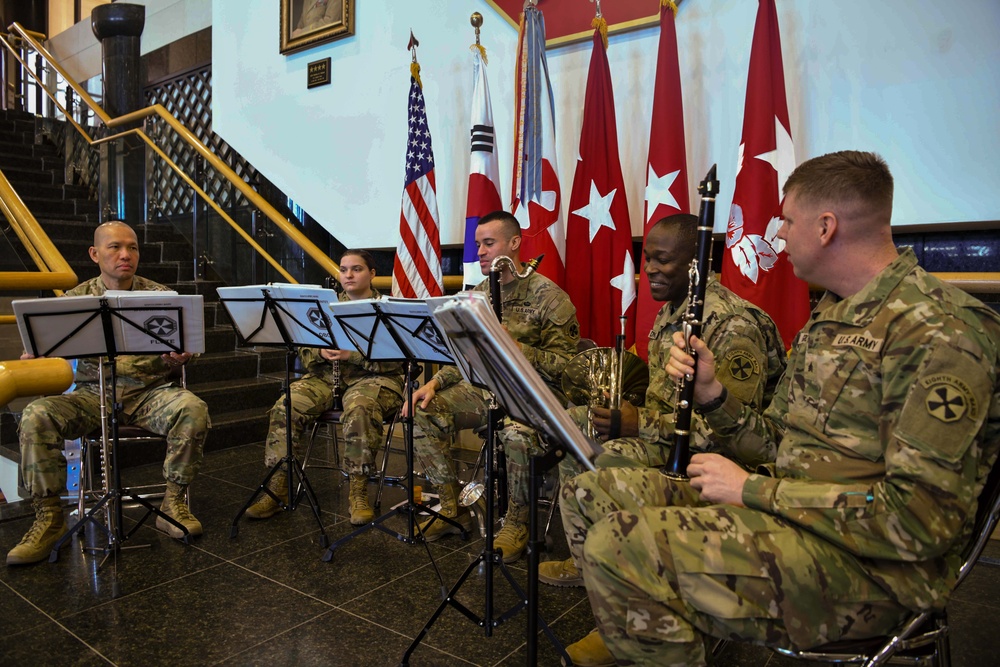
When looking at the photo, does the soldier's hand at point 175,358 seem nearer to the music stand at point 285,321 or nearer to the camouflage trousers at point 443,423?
the music stand at point 285,321

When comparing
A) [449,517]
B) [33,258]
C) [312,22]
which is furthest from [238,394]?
[312,22]

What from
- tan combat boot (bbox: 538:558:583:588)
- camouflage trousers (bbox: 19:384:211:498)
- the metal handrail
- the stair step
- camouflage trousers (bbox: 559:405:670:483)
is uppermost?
the metal handrail

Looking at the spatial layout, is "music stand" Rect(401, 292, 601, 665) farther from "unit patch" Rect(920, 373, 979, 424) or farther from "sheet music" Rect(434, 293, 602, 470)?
"unit patch" Rect(920, 373, 979, 424)

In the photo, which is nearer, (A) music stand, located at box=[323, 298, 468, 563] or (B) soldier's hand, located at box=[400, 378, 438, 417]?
(A) music stand, located at box=[323, 298, 468, 563]

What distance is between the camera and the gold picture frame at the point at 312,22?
586 cm

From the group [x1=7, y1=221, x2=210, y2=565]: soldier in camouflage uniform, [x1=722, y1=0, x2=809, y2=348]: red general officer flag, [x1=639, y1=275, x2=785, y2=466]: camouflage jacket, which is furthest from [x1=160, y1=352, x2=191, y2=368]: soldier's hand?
[x1=722, y1=0, x2=809, y2=348]: red general officer flag

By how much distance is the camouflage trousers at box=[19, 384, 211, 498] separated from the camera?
3154mm

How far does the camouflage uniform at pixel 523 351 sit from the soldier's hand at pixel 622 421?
2.59ft

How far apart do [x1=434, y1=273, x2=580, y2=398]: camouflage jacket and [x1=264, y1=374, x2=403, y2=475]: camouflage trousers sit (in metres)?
0.38

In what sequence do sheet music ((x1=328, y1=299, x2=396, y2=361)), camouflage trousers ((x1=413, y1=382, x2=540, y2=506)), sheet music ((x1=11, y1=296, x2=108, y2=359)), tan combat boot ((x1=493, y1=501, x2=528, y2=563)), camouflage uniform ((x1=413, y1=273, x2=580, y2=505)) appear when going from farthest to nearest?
camouflage trousers ((x1=413, y1=382, x2=540, y2=506))
camouflage uniform ((x1=413, y1=273, x2=580, y2=505))
tan combat boot ((x1=493, y1=501, x2=528, y2=563))
sheet music ((x1=328, y1=299, x2=396, y2=361))
sheet music ((x1=11, y1=296, x2=108, y2=359))

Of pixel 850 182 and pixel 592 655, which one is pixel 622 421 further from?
pixel 850 182

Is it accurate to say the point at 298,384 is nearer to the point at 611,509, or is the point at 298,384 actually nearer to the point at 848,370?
the point at 611,509

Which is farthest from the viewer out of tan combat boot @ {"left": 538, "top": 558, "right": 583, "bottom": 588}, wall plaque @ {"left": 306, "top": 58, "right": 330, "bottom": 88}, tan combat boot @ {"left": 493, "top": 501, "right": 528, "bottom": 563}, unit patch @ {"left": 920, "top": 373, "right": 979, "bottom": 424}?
wall plaque @ {"left": 306, "top": 58, "right": 330, "bottom": 88}

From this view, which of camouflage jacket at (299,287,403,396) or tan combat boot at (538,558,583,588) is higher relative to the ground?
camouflage jacket at (299,287,403,396)
